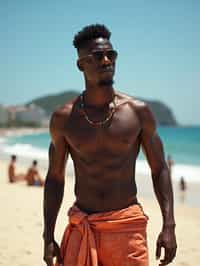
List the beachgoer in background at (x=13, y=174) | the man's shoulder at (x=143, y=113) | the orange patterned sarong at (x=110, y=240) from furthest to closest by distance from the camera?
1. the beachgoer in background at (x=13, y=174)
2. the man's shoulder at (x=143, y=113)
3. the orange patterned sarong at (x=110, y=240)

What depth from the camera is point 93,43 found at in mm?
2414

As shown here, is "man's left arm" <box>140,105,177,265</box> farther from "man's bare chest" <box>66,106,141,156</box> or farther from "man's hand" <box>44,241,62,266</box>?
"man's hand" <box>44,241,62,266</box>

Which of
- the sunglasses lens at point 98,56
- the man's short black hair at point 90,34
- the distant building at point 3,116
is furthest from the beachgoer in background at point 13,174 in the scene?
the distant building at point 3,116

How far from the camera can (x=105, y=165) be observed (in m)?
2.38

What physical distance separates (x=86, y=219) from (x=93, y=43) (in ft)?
3.31

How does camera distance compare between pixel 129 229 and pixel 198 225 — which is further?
pixel 198 225

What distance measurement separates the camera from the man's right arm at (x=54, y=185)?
2.47 metres

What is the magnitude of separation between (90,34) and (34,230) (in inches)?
193

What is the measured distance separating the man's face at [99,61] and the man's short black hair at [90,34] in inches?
1.2

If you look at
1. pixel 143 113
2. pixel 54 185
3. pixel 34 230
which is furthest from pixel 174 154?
pixel 143 113

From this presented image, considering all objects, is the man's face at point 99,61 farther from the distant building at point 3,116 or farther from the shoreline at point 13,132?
the distant building at point 3,116

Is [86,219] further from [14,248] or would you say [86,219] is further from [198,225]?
[198,225]

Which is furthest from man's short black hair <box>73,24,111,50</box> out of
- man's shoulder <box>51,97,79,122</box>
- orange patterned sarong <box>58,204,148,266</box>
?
orange patterned sarong <box>58,204,148,266</box>

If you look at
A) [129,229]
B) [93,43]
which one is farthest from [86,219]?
[93,43]
